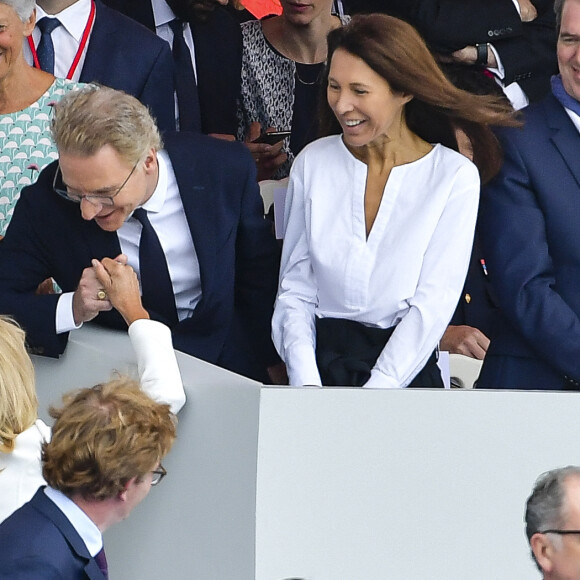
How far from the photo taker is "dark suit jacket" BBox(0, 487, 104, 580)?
218 centimetres

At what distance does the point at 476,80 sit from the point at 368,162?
0.88 m

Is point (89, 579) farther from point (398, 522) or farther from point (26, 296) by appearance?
point (26, 296)

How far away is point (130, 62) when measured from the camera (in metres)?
3.70

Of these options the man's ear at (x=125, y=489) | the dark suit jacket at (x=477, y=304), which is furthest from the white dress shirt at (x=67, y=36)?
the man's ear at (x=125, y=489)

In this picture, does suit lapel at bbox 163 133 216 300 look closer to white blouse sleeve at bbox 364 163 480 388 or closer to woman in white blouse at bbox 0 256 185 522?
woman in white blouse at bbox 0 256 185 522

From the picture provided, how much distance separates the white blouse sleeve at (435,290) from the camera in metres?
3.04

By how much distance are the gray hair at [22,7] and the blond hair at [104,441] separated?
1318mm

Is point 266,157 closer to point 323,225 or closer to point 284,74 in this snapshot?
point 284,74

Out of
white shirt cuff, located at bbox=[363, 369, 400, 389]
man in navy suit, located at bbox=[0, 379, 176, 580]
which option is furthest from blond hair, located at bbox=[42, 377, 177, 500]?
white shirt cuff, located at bbox=[363, 369, 400, 389]

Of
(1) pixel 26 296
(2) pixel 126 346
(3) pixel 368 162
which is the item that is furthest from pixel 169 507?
(3) pixel 368 162

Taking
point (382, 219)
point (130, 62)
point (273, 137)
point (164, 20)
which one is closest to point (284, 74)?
point (273, 137)

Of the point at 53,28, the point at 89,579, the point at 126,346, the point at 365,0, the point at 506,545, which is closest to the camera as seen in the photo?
the point at 89,579

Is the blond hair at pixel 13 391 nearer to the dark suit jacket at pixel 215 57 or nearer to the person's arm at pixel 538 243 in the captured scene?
the person's arm at pixel 538 243

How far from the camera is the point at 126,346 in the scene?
10.4 feet
